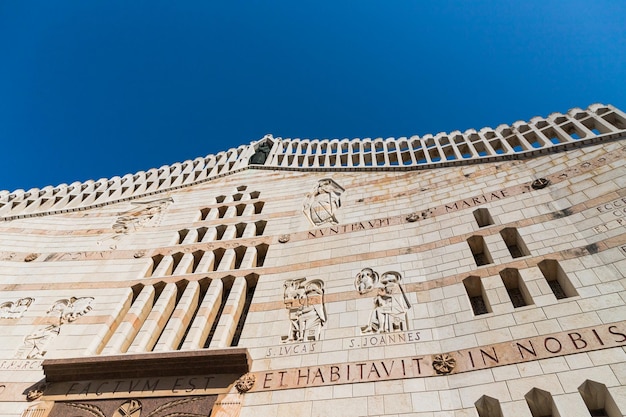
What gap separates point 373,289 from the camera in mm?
11094

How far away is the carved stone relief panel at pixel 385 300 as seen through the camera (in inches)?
390

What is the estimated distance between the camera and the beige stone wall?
8203 mm

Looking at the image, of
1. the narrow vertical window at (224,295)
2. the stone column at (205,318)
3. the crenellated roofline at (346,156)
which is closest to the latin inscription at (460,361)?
the stone column at (205,318)

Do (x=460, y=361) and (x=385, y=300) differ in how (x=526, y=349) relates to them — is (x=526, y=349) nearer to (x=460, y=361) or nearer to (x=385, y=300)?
(x=460, y=361)

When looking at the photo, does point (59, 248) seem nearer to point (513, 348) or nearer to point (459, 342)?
point (459, 342)

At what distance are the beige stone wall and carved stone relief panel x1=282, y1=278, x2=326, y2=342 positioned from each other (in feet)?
0.51

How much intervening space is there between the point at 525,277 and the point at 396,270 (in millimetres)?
3164

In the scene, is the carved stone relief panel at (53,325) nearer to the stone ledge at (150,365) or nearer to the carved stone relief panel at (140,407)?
the stone ledge at (150,365)

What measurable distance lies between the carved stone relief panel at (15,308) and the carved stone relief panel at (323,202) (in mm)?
9384

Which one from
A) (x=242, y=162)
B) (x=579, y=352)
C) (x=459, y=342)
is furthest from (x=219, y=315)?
(x=242, y=162)

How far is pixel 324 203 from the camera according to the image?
15.9m

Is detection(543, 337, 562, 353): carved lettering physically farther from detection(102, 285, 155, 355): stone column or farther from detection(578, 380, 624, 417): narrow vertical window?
detection(102, 285, 155, 355): stone column

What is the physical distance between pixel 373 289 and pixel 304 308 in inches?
74.2

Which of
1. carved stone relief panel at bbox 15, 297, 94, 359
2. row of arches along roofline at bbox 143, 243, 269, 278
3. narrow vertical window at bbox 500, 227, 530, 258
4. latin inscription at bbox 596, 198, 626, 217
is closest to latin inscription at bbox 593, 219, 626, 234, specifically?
latin inscription at bbox 596, 198, 626, 217
